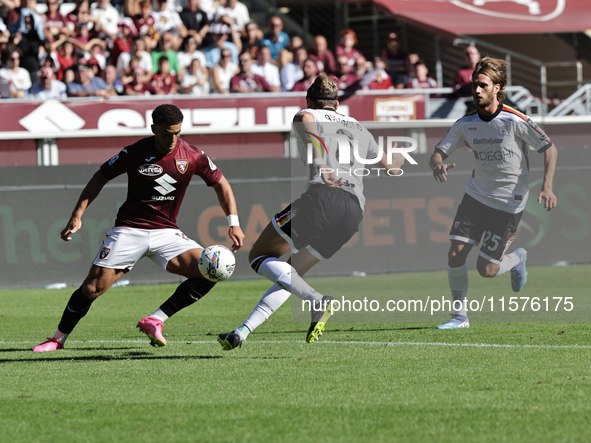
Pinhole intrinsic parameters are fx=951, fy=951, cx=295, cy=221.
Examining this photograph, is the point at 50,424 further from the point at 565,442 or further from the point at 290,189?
the point at 290,189

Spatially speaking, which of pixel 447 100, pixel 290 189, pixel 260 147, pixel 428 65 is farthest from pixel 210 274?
pixel 428 65

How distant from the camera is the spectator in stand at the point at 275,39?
1984 cm

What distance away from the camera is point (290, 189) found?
15.6 meters

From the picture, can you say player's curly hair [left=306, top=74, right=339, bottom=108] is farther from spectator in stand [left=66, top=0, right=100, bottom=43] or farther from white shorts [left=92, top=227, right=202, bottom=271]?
spectator in stand [left=66, top=0, right=100, bottom=43]

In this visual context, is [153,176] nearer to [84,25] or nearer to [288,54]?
[288,54]

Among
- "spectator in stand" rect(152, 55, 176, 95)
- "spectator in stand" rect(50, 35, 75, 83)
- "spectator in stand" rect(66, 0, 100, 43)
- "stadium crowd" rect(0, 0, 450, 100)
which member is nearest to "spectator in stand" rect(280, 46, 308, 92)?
"stadium crowd" rect(0, 0, 450, 100)

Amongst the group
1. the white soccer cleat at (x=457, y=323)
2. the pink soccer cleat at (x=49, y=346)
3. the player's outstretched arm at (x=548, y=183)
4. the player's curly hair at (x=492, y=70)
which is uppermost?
the player's curly hair at (x=492, y=70)

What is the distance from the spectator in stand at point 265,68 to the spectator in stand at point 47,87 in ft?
12.0

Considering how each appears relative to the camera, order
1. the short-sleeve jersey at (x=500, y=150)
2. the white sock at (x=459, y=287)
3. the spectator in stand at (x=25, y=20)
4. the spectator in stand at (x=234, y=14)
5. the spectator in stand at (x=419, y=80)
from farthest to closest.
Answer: the spectator in stand at (x=234, y=14) → the spectator in stand at (x=419, y=80) → the spectator in stand at (x=25, y=20) → the white sock at (x=459, y=287) → the short-sleeve jersey at (x=500, y=150)

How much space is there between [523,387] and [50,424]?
2746mm

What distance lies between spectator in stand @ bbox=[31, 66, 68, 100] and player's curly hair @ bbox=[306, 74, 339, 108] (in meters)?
9.91

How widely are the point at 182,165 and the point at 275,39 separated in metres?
12.8

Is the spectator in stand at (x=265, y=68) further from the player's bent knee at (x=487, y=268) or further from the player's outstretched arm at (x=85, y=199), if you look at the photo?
the player's outstretched arm at (x=85, y=199)

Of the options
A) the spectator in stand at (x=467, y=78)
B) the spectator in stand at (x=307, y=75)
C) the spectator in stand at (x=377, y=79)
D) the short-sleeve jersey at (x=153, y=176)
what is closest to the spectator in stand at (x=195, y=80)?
the spectator in stand at (x=307, y=75)
